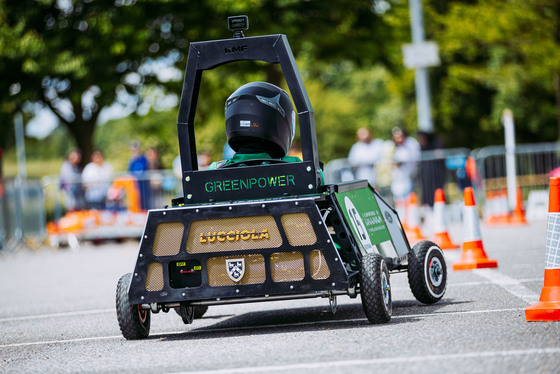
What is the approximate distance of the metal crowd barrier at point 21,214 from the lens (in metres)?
23.2

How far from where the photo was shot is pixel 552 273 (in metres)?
6.71

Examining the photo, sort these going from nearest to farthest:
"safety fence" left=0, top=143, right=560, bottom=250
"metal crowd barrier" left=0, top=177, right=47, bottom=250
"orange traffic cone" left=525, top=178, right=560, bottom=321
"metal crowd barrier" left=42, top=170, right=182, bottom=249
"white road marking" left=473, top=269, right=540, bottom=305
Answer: "orange traffic cone" left=525, top=178, right=560, bottom=321, "white road marking" left=473, top=269, right=540, bottom=305, "safety fence" left=0, top=143, right=560, bottom=250, "metal crowd barrier" left=0, top=177, right=47, bottom=250, "metal crowd barrier" left=42, top=170, right=182, bottom=249

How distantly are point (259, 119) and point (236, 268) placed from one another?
1.16 meters

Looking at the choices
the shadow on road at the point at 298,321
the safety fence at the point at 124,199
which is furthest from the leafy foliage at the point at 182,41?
the shadow on road at the point at 298,321

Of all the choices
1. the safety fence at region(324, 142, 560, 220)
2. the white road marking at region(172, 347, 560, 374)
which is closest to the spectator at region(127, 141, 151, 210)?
the safety fence at region(324, 142, 560, 220)

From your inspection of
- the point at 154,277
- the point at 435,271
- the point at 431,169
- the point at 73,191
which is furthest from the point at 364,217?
the point at 73,191

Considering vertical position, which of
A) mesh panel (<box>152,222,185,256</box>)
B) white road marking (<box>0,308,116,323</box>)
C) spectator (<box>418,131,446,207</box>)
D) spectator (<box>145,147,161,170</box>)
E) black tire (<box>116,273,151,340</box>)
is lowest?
white road marking (<box>0,308,116,323</box>)

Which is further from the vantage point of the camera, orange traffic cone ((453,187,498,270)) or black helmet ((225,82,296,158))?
orange traffic cone ((453,187,498,270))

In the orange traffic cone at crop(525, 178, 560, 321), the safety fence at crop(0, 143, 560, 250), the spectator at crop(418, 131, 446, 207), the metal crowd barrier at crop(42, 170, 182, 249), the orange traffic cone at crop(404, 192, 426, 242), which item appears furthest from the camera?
the metal crowd barrier at crop(42, 170, 182, 249)

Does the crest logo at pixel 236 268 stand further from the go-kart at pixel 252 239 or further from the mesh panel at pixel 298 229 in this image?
the mesh panel at pixel 298 229

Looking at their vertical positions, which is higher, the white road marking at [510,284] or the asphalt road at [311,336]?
the white road marking at [510,284]

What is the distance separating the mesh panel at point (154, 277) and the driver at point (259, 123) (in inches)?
38.8

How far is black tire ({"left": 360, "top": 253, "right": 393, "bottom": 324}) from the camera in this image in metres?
6.89

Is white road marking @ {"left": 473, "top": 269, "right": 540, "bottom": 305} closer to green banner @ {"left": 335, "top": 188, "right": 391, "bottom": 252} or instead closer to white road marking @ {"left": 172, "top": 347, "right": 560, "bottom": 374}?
green banner @ {"left": 335, "top": 188, "right": 391, "bottom": 252}
